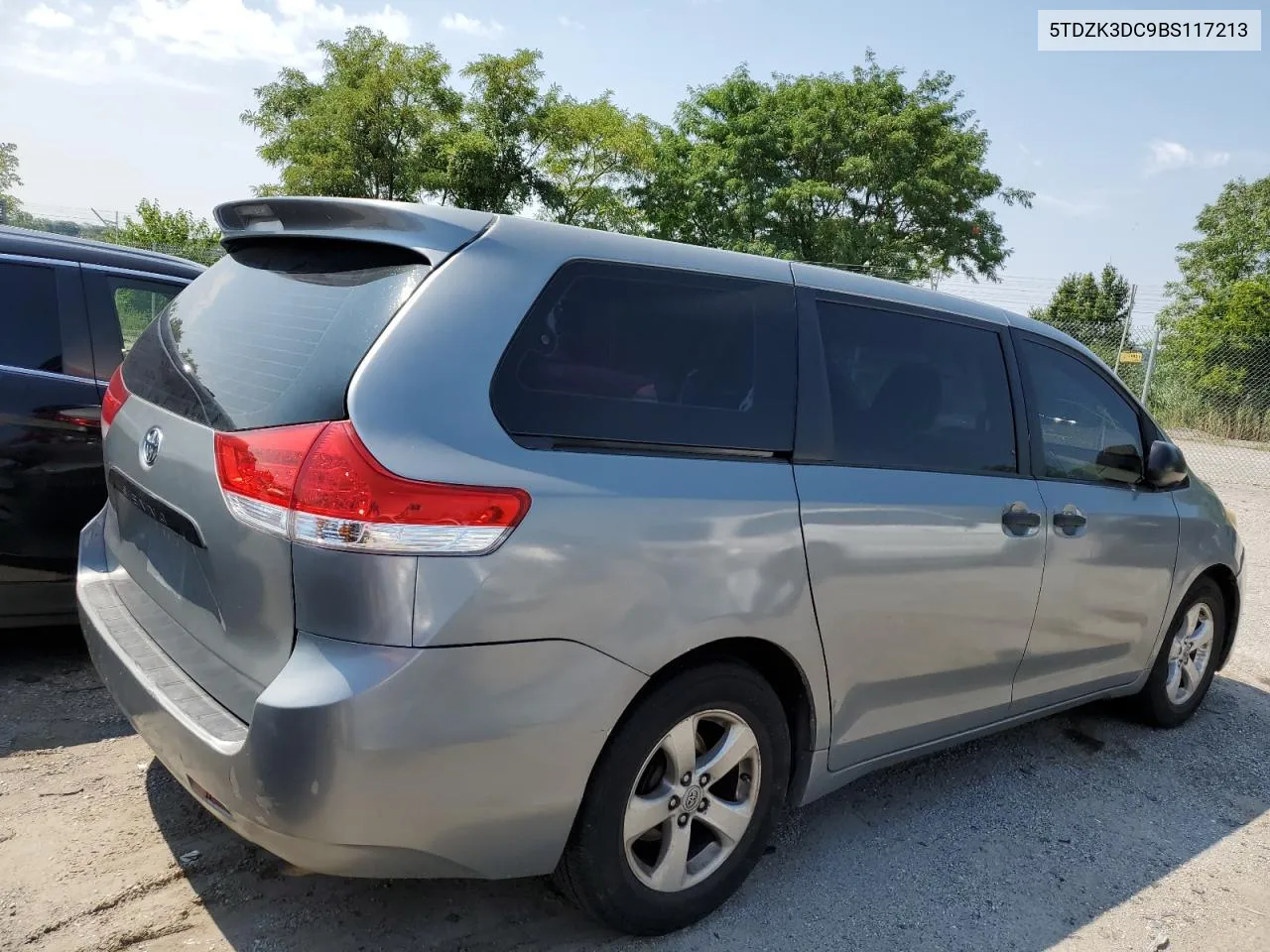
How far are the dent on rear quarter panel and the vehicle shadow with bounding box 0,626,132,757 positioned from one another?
223cm

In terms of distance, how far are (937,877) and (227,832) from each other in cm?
216

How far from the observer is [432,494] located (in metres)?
1.94

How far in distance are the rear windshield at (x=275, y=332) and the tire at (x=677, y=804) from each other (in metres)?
1.03

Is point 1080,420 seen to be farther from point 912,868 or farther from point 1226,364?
point 1226,364

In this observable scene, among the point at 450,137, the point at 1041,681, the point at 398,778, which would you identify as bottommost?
the point at 1041,681

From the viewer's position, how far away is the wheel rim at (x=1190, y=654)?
4.36m

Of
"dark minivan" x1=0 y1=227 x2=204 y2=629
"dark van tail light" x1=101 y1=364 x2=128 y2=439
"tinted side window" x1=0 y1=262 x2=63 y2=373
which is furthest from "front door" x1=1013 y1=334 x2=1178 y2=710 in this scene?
"tinted side window" x1=0 y1=262 x2=63 y2=373

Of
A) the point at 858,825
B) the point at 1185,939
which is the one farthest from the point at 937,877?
the point at 1185,939

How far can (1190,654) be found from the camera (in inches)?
176

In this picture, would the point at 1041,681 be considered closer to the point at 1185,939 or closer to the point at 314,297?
the point at 1185,939

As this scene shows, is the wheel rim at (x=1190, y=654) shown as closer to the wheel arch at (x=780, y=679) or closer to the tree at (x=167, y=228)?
the wheel arch at (x=780, y=679)

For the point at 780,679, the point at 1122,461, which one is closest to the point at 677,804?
the point at 780,679

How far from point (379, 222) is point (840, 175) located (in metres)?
34.4

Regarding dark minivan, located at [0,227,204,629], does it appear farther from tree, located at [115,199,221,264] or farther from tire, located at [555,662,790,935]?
tree, located at [115,199,221,264]
